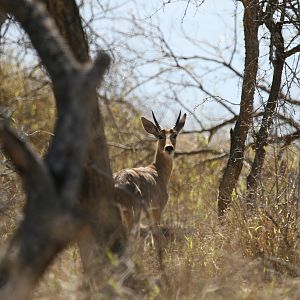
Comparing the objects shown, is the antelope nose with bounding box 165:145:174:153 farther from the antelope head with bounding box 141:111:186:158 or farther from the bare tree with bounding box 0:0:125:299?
the bare tree with bounding box 0:0:125:299

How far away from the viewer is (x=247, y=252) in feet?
23.6

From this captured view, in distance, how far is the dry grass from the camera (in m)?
5.22

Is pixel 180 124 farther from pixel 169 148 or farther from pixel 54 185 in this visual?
pixel 54 185

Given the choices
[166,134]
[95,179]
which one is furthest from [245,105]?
[95,179]

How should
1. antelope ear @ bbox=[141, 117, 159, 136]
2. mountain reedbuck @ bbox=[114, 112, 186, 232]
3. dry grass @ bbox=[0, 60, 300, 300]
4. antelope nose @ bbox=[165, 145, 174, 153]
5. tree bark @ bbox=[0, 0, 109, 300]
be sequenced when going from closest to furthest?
tree bark @ bbox=[0, 0, 109, 300], dry grass @ bbox=[0, 60, 300, 300], mountain reedbuck @ bbox=[114, 112, 186, 232], antelope nose @ bbox=[165, 145, 174, 153], antelope ear @ bbox=[141, 117, 159, 136]

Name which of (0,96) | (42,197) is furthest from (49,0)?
(0,96)

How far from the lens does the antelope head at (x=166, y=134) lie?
38.1ft

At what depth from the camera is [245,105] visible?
9.37 meters

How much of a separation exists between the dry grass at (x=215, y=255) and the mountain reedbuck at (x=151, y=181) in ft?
1.32

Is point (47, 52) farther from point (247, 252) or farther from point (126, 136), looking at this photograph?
point (126, 136)

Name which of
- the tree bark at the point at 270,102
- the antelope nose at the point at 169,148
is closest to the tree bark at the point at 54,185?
the tree bark at the point at 270,102

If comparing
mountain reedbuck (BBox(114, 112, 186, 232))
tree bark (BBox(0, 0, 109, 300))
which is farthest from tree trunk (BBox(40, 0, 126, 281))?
mountain reedbuck (BBox(114, 112, 186, 232))

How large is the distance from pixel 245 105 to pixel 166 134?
252 centimetres

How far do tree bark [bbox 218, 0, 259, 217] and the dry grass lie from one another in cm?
37
